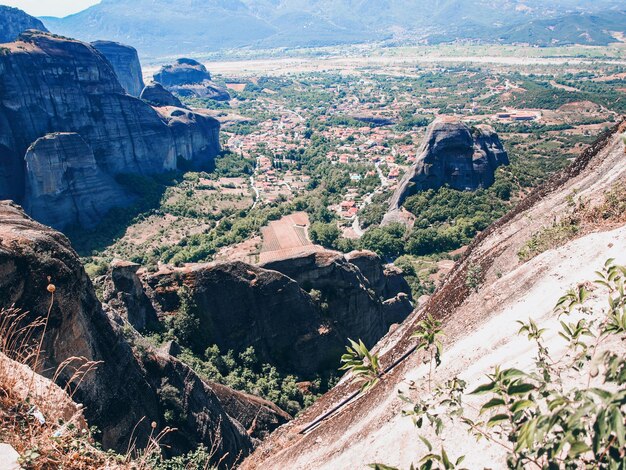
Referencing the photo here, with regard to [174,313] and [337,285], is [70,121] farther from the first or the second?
[337,285]

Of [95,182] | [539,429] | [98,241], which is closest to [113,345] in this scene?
[539,429]

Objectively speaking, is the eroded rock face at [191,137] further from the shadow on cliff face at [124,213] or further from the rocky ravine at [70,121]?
the shadow on cliff face at [124,213]

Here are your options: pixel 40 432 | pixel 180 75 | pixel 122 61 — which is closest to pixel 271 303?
pixel 40 432

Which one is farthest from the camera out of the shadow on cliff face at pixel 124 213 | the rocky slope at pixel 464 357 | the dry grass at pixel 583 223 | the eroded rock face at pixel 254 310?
the shadow on cliff face at pixel 124 213

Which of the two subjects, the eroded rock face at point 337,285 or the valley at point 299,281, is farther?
the eroded rock face at point 337,285

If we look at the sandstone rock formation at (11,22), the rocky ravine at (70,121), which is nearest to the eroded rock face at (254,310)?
the rocky ravine at (70,121)
